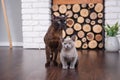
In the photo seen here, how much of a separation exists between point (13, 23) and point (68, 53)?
2.19 m

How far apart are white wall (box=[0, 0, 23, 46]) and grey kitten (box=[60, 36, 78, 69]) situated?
6.70 feet

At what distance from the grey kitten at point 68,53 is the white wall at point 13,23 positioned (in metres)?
2.04

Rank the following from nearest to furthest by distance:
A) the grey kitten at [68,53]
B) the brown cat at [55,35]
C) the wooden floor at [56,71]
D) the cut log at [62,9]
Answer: the wooden floor at [56,71] → the grey kitten at [68,53] → the brown cat at [55,35] → the cut log at [62,9]

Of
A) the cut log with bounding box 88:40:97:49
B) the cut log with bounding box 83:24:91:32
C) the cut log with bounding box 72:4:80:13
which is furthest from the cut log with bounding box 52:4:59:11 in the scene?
the cut log with bounding box 88:40:97:49

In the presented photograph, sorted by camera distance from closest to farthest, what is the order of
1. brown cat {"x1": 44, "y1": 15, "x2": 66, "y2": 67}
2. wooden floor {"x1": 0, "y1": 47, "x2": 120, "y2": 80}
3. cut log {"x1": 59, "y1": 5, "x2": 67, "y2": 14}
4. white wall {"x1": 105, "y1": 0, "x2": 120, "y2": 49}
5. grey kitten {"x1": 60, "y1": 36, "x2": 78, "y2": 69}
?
→ wooden floor {"x1": 0, "y1": 47, "x2": 120, "y2": 80} → grey kitten {"x1": 60, "y1": 36, "x2": 78, "y2": 69} → brown cat {"x1": 44, "y1": 15, "x2": 66, "y2": 67} → white wall {"x1": 105, "y1": 0, "x2": 120, "y2": 49} → cut log {"x1": 59, "y1": 5, "x2": 67, "y2": 14}

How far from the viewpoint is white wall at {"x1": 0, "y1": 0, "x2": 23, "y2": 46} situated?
4.07 metres

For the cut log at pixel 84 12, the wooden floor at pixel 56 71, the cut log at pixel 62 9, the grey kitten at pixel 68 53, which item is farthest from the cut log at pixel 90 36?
the grey kitten at pixel 68 53

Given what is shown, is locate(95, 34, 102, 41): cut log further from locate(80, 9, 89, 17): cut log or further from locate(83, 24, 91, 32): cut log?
locate(80, 9, 89, 17): cut log

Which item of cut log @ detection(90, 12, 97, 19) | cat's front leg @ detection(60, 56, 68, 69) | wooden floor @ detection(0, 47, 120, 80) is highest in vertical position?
cut log @ detection(90, 12, 97, 19)

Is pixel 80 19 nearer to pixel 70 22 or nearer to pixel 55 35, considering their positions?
pixel 70 22

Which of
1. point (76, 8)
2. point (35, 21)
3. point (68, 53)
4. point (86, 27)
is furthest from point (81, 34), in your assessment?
point (68, 53)

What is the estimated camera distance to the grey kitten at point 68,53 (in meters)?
2.12

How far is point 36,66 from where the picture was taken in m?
2.36

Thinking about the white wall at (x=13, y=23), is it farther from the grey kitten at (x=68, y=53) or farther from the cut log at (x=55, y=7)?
the grey kitten at (x=68, y=53)
